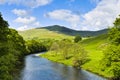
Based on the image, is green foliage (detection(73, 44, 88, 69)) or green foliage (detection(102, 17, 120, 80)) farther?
green foliage (detection(73, 44, 88, 69))

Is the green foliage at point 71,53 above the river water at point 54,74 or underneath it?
above

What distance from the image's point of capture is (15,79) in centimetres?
7994

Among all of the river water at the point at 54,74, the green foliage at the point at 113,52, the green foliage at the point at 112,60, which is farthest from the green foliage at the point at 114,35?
the river water at the point at 54,74

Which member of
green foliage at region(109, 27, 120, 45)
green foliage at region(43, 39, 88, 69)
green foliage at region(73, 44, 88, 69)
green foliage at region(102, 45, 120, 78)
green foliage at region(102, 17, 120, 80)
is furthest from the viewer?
green foliage at region(43, 39, 88, 69)

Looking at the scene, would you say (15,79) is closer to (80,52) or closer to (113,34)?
(113,34)

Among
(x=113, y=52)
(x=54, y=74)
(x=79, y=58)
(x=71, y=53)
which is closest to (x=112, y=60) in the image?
(x=113, y=52)

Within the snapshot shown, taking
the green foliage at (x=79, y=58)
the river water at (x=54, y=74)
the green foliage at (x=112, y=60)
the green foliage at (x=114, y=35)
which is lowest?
the river water at (x=54, y=74)

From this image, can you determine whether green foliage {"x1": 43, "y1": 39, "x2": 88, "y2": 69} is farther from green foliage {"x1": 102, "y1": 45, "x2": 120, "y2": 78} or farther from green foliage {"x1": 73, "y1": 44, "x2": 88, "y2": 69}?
green foliage {"x1": 102, "y1": 45, "x2": 120, "y2": 78}

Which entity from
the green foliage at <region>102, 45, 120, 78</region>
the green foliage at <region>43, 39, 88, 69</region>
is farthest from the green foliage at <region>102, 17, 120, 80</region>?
the green foliage at <region>43, 39, 88, 69</region>

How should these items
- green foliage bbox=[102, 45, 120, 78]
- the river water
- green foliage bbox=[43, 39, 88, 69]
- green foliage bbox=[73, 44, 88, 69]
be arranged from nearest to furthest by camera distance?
green foliage bbox=[102, 45, 120, 78] < the river water < green foliage bbox=[73, 44, 88, 69] < green foliage bbox=[43, 39, 88, 69]

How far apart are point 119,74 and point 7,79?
37.3 meters

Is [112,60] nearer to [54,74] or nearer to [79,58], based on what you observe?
[54,74]

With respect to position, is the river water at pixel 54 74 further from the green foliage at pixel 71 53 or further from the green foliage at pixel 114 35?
the green foliage at pixel 114 35

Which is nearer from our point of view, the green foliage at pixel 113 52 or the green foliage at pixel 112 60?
the green foliage at pixel 112 60
